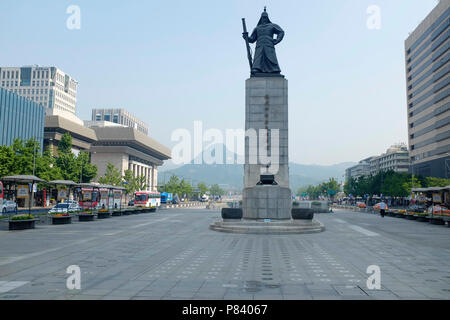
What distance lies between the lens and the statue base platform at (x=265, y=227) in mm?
19812

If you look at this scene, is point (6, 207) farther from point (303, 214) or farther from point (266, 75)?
point (303, 214)

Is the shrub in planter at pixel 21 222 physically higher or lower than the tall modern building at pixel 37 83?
lower

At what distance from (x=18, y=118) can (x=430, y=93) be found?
3681 inches

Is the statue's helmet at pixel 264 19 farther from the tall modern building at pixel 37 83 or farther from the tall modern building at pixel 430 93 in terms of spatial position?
the tall modern building at pixel 37 83

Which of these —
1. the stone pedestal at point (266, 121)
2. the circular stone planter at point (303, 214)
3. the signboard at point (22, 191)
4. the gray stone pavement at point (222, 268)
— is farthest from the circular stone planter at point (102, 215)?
the circular stone planter at point (303, 214)

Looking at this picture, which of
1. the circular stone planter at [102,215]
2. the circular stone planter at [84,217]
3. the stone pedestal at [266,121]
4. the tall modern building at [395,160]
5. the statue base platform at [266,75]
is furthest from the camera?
the tall modern building at [395,160]

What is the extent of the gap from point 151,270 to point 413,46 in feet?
330

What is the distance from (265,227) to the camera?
19.9 meters

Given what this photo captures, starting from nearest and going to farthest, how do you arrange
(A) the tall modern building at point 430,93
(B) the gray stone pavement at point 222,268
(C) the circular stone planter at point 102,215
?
(B) the gray stone pavement at point 222,268
(C) the circular stone planter at point 102,215
(A) the tall modern building at point 430,93

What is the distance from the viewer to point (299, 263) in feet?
36.9

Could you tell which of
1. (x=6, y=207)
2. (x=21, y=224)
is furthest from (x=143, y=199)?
(x=21, y=224)

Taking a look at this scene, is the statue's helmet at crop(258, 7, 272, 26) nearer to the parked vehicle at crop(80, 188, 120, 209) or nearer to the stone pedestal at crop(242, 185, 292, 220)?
the stone pedestal at crop(242, 185, 292, 220)

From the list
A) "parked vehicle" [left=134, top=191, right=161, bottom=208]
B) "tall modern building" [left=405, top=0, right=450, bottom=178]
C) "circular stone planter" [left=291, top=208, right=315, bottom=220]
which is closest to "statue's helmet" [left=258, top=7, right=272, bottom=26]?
"circular stone planter" [left=291, top=208, right=315, bottom=220]

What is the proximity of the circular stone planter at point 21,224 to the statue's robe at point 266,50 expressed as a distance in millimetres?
20004
